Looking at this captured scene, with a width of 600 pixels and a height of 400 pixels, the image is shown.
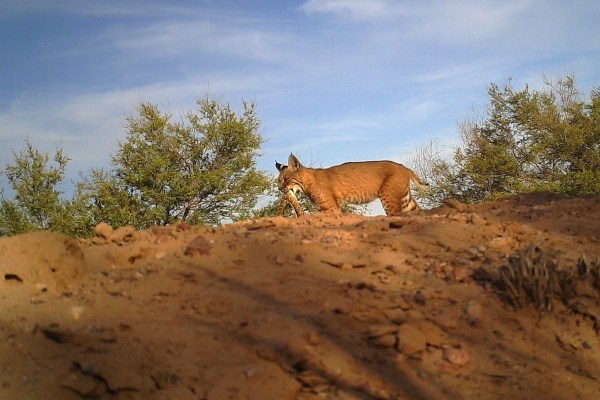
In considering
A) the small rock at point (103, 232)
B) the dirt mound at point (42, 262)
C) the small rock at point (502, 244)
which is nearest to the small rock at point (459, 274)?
the small rock at point (502, 244)

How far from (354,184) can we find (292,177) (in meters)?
1.45

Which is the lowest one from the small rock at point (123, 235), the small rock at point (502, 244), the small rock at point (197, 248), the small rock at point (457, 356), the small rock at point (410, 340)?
the small rock at point (457, 356)

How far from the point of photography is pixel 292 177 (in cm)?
1418

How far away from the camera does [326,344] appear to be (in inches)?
157

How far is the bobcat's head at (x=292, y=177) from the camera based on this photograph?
1416 cm

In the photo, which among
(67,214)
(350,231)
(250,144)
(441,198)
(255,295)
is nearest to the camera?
(255,295)

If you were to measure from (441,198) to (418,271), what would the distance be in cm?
2283

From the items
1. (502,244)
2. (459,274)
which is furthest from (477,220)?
(459,274)

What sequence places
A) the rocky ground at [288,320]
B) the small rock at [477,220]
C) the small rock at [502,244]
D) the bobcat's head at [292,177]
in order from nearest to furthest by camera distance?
1. the rocky ground at [288,320]
2. the small rock at [502,244]
3. the small rock at [477,220]
4. the bobcat's head at [292,177]

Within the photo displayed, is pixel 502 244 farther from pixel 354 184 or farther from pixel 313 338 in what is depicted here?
pixel 354 184

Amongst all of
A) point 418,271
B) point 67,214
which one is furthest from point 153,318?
point 67,214

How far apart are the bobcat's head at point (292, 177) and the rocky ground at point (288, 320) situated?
810 cm

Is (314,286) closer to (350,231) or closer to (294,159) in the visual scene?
(350,231)

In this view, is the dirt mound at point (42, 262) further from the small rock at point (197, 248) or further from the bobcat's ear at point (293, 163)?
the bobcat's ear at point (293, 163)
